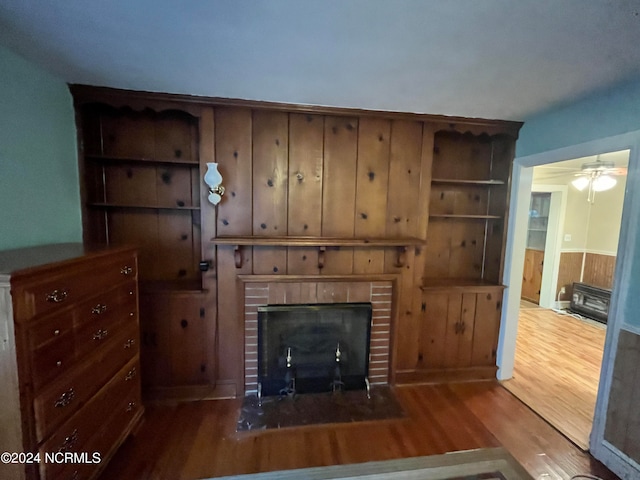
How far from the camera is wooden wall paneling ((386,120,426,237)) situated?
8.20 ft

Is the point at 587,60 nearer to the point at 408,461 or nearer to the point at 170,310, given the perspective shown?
the point at 408,461

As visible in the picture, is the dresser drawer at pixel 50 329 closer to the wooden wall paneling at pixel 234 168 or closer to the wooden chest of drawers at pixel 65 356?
the wooden chest of drawers at pixel 65 356

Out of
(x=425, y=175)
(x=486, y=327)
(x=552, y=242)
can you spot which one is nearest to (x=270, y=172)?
(x=425, y=175)

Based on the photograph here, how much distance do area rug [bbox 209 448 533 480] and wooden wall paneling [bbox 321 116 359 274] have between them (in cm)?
138

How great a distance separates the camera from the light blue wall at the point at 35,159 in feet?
5.14

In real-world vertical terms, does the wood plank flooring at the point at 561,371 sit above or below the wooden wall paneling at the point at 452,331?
below

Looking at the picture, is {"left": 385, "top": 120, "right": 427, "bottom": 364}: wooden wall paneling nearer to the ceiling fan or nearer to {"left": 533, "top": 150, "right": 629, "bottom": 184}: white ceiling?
{"left": 533, "top": 150, "right": 629, "bottom": 184}: white ceiling

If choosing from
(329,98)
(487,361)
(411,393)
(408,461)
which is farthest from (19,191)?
(487,361)

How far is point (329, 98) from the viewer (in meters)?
2.12

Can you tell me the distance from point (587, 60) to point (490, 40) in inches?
24.6

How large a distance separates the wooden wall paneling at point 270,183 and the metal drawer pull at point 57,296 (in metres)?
1.23

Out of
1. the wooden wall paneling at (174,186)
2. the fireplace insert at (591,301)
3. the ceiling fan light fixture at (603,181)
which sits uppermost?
the ceiling fan light fixture at (603,181)

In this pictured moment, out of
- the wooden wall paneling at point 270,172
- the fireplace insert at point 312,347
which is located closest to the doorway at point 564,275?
the fireplace insert at point 312,347

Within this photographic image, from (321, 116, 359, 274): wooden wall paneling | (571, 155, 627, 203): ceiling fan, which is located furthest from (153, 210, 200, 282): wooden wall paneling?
(571, 155, 627, 203): ceiling fan
